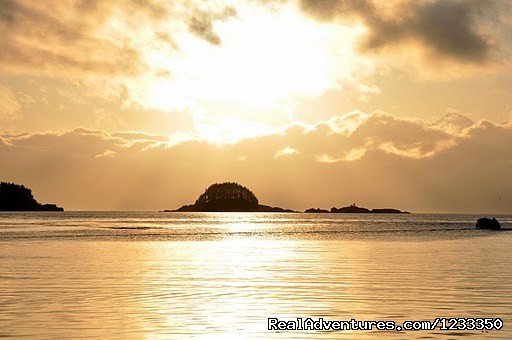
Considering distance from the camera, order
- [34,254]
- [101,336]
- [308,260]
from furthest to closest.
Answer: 1. [34,254]
2. [308,260]
3. [101,336]

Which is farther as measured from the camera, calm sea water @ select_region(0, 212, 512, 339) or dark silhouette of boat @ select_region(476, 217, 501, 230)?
dark silhouette of boat @ select_region(476, 217, 501, 230)

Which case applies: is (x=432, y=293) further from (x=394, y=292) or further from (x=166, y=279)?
(x=166, y=279)

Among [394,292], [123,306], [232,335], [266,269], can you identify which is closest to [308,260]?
[266,269]

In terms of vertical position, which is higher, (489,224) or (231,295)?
(489,224)

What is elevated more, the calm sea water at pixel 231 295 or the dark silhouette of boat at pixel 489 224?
the dark silhouette of boat at pixel 489 224

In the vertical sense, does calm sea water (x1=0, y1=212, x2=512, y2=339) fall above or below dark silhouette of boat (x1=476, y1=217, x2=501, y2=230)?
below

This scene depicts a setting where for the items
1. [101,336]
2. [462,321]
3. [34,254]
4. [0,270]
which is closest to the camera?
[101,336]

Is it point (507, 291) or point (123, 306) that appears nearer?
point (123, 306)

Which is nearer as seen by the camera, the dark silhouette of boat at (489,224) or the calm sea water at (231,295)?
the calm sea water at (231,295)

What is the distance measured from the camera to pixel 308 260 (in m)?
58.5

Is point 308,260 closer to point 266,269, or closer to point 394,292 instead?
point 266,269

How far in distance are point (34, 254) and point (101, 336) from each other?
147 feet

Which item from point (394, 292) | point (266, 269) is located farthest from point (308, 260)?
point (394, 292)

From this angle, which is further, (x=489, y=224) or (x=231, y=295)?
(x=489, y=224)
